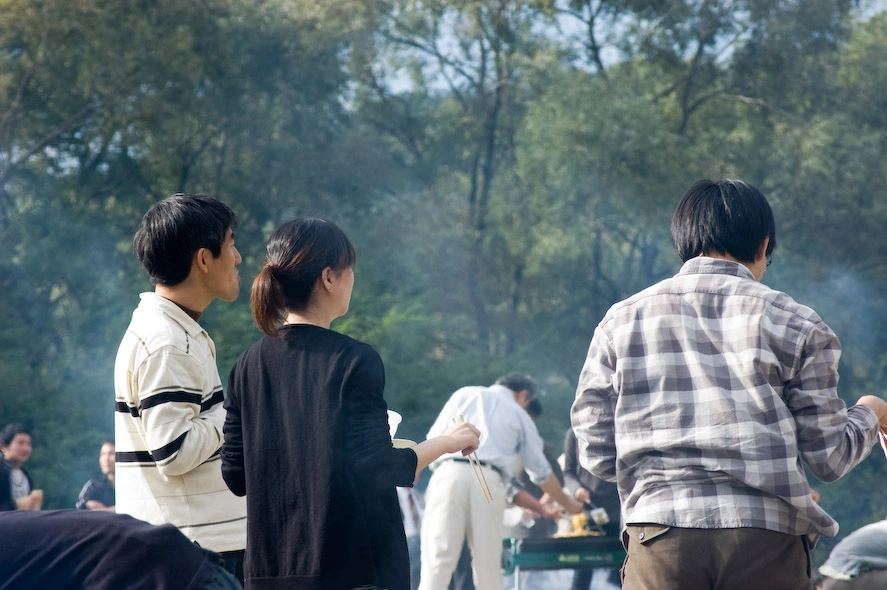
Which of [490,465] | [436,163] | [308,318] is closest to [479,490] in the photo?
[490,465]

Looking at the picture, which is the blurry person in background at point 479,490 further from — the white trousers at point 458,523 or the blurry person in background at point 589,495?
the blurry person in background at point 589,495

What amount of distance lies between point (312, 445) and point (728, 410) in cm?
83

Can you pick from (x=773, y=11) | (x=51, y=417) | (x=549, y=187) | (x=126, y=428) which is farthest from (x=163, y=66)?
(x=126, y=428)

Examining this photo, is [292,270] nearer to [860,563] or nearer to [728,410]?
[728,410]

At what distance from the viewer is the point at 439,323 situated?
16.0 metres

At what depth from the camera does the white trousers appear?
5.97 meters

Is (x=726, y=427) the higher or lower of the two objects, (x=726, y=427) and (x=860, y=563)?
the higher

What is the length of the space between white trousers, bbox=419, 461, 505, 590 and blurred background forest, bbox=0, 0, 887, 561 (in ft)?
24.9

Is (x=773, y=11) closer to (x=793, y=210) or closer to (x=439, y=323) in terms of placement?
(x=793, y=210)

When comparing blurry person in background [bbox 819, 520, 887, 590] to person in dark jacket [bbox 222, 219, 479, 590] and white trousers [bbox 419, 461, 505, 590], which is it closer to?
white trousers [bbox 419, 461, 505, 590]

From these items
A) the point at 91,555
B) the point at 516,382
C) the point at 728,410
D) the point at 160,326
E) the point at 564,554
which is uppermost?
the point at 160,326

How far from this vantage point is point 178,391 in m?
2.23

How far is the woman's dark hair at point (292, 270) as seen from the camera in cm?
214

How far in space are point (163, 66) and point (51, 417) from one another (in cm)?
509
